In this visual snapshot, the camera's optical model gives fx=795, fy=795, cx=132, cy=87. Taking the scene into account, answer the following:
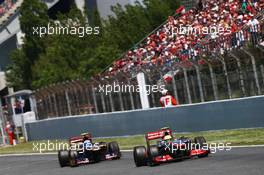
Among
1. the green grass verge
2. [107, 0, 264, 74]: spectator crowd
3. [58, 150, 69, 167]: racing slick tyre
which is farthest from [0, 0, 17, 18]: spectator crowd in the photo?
[58, 150, 69, 167]: racing slick tyre

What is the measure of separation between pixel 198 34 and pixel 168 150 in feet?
47.8

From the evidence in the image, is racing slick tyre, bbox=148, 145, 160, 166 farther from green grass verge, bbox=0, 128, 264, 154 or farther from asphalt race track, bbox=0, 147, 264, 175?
green grass verge, bbox=0, 128, 264, 154

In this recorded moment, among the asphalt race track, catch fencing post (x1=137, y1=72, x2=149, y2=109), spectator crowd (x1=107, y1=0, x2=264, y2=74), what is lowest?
the asphalt race track

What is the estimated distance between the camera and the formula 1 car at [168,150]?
1564 cm

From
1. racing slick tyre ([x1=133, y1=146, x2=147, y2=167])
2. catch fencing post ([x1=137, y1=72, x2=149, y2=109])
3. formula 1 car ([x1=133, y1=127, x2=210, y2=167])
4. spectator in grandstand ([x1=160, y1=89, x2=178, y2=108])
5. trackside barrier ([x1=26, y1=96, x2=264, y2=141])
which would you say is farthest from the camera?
catch fencing post ([x1=137, y1=72, x2=149, y2=109])

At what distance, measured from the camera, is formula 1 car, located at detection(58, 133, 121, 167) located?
738 inches

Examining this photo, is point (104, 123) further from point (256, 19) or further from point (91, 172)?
point (91, 172)

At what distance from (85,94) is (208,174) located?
17.6 meters

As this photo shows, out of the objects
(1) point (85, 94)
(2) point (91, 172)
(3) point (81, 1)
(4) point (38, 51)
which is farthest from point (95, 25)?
(2) point (91, 172)

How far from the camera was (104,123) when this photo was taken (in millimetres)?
29297

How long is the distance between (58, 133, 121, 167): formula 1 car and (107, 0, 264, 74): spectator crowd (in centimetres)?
546

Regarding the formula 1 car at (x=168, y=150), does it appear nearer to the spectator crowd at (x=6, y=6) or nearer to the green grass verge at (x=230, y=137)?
the green grass verge at (x=230, y=137)

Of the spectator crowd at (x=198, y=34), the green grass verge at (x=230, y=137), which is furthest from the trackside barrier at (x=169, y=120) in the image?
the spectator crowd at (x=198, y=34)

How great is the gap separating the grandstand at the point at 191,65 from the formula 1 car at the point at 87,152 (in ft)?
15.7
